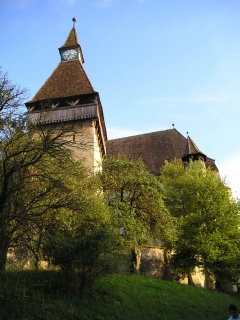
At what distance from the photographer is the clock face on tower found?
26562 mm

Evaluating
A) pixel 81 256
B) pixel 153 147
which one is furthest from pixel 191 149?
pixel 81 256

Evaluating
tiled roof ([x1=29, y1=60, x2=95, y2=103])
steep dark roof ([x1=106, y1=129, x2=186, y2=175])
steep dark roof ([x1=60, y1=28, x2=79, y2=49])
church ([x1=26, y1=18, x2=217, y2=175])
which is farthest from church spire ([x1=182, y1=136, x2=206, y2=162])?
steep dark roof ([x1=60, y1=28, x2=79, y2=49])

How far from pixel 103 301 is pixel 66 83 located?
17.3 metres

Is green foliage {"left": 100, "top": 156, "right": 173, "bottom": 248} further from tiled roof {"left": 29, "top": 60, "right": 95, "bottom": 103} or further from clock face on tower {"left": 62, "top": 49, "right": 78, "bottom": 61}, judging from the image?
clock face on tower {"left": 62, "top": 49, "right": 78, "bottom": 61}

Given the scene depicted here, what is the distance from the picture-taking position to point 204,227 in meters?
16.1

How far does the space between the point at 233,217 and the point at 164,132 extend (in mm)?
15135

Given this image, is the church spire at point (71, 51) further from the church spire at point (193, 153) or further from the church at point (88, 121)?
the church spire at point (193, 153)

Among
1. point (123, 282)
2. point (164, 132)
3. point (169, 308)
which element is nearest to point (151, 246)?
point (123, 282)

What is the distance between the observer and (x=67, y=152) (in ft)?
23.3

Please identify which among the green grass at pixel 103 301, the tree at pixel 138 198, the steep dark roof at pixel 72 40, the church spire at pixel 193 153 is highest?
the steep dark roof at pixel 72 40

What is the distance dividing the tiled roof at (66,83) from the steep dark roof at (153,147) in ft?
21.1

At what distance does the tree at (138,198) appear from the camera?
557 inches

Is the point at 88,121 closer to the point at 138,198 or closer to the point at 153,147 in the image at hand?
the point at 138,198

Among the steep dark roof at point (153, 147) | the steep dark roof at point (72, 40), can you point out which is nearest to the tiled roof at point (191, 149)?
the steep dark roof at point (153, 147)
